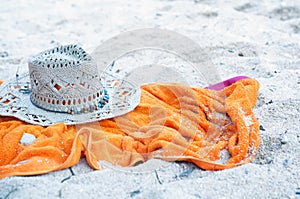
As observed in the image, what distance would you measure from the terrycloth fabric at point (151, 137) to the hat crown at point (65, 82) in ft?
0.32

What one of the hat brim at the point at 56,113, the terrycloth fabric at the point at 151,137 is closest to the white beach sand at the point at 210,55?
the terrycloth fabric at the point at 151,137

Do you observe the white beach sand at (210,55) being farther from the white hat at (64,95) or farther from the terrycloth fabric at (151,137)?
the white hat at (64,95)

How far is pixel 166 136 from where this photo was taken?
1.61m

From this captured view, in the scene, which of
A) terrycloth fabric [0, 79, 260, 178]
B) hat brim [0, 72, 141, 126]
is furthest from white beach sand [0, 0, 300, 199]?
hat brim [0, 72, 141, 126]

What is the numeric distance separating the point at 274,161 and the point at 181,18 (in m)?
1.78

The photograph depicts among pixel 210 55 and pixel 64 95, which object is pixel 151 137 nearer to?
pixel 64 95

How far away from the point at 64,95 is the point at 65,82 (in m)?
0.05

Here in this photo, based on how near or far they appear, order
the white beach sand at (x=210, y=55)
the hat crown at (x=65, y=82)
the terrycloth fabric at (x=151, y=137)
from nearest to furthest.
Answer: the white beach sand at (x=210, y=55) → the terrycloth fabric at (x=151, y=137) → the hat crown at (x=65, y=82)

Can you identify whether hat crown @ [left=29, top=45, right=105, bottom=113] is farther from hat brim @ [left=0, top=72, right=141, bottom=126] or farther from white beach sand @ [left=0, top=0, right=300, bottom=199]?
white beach sand @ [left=0, top=0, right=300, bottom=199]

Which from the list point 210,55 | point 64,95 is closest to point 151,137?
point 64,95

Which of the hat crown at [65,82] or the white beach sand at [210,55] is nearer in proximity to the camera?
the white beach sand at [210,55]

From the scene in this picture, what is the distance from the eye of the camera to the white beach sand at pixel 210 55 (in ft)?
4.54

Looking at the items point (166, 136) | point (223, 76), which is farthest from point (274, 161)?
point (223, 76)

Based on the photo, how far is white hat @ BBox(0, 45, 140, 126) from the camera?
1.67 meters
